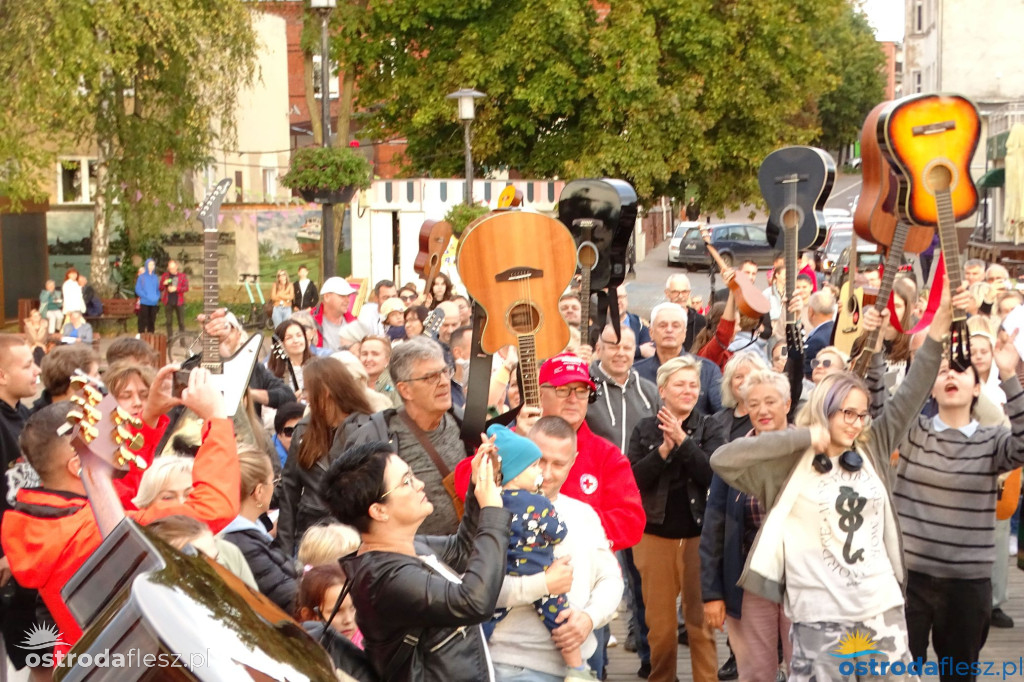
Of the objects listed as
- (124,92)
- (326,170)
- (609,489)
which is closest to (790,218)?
(609,489)

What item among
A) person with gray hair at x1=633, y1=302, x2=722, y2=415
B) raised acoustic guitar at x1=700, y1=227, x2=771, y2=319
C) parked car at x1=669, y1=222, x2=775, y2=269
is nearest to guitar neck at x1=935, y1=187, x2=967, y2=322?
person with gray hair at x1=633, y1=302, x2=722, y2=415

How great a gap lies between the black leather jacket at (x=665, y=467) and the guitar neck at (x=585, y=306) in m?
0.67

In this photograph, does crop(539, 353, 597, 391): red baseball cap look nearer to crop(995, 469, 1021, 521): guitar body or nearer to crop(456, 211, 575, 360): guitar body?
crop(456, 211, 575, 360): guitar body

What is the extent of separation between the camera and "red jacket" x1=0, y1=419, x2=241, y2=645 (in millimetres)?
4266

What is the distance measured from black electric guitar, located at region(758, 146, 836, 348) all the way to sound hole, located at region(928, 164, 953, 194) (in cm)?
225

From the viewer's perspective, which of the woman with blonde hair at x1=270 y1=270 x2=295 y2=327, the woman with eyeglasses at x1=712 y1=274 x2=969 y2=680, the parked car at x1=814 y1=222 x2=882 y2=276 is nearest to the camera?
the woman with eyeglasses at x1=712 y1=274 x2=969 y2=680

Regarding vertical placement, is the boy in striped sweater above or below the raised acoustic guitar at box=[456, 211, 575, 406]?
below

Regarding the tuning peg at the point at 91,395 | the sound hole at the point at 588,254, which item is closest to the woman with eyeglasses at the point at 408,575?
the tuning peg at the point at 91,395

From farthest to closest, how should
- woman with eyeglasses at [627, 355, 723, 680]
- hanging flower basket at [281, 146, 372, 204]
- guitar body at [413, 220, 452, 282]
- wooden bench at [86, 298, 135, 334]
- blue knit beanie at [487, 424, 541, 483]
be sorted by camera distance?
wooden bench at [86, 298, 135, 334] < hanging flower basket at [281, 146, 372, 204] < guitar body at [413, 220, 452, 282] < woman with eyeglasses at [627, 355, 723, 680] < blue knit beanie at [487, 424, 541, 483]

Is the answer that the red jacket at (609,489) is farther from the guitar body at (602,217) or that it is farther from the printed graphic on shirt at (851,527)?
the guitar body at (602,217)

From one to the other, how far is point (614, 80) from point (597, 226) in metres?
23.2

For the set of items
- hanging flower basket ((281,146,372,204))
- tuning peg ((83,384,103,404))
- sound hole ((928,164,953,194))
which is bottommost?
tuning peg ((83,384,103,404))

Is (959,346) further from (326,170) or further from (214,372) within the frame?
(326,170)

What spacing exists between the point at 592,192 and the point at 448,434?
7.08 feet
